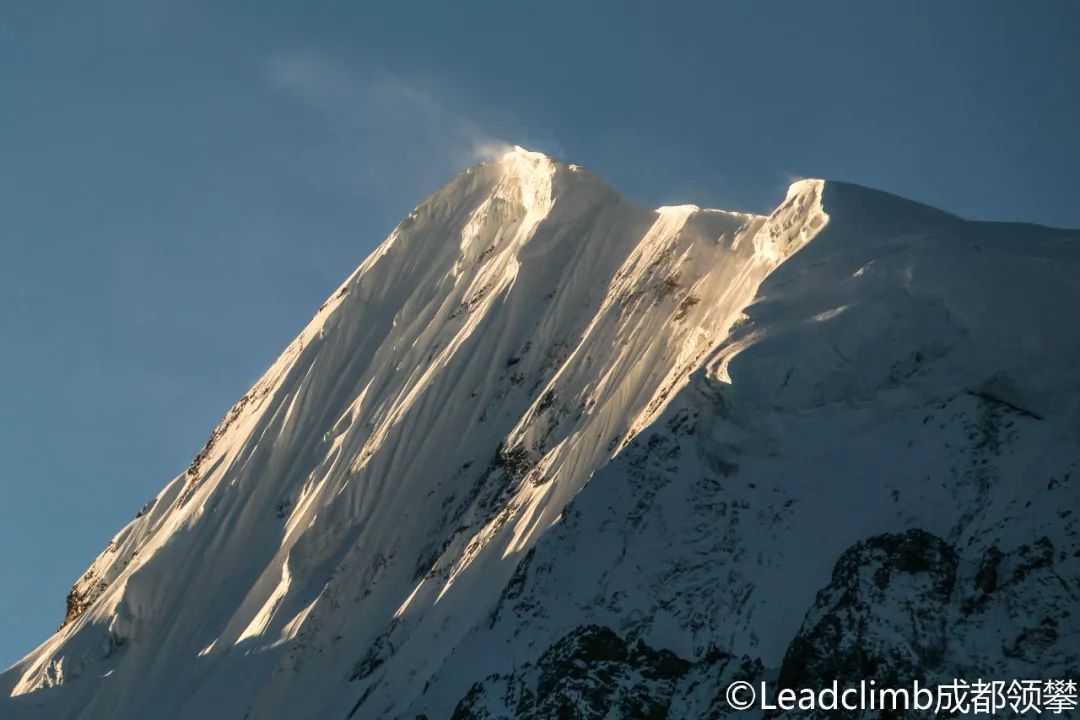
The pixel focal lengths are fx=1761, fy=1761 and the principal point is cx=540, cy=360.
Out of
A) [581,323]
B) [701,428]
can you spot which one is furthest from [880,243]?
[581,323]

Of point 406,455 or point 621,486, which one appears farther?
point 406,455

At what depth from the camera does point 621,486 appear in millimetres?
47250

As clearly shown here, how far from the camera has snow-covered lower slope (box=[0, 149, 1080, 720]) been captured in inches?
1598

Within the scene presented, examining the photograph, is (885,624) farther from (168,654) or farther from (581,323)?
(168,654)

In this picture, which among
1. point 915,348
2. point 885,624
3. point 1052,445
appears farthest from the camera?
point 915,348

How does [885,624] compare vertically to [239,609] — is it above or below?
below

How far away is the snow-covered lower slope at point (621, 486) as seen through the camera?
4059 centimetres

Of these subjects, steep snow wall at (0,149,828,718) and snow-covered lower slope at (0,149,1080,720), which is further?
steep snow wall at (0,149,828,718)

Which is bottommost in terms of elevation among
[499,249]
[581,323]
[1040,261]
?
[1040,261]

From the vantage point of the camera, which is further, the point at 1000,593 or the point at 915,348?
the point at 915,348

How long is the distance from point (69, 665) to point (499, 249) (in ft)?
80.8

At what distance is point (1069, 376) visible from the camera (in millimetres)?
44281

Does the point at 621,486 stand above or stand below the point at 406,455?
below

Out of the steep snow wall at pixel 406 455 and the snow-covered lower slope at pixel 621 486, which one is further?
the steep snow wall at pixel 406 455
